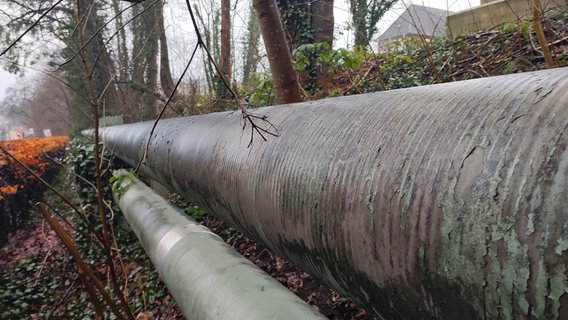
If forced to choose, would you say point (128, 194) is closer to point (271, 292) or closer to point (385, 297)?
point (271, 292)

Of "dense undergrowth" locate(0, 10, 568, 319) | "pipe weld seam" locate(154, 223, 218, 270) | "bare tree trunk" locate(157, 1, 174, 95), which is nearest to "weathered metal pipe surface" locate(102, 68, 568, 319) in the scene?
"pipe weld seam" locate(154, 223, 218, 270)

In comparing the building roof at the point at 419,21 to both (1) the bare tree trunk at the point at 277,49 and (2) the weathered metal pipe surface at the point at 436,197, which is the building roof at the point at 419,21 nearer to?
(1) the bare tree trunk at the point at 277,49

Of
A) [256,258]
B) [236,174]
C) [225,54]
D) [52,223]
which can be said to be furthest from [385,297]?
[225,54]

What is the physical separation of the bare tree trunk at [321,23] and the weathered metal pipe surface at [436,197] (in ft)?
17.0

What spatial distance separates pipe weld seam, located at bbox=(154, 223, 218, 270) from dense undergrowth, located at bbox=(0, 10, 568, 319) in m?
0.51

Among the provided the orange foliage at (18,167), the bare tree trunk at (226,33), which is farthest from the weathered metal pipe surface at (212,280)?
the bare tree trunk at (226,33)

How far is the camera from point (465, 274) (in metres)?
0.60

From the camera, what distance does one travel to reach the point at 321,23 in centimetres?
604

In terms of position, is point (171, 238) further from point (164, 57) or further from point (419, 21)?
point (164, 57)

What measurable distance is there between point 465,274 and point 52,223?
160 centimetres

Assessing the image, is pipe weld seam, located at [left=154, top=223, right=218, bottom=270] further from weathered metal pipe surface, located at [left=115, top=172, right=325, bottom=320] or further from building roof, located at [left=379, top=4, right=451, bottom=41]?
building roof, located at [left=379, top=4, right=451, bottom=41]

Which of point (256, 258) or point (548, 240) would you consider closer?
point (548, 240)

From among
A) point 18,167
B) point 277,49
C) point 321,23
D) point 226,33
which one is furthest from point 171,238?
point 226,33

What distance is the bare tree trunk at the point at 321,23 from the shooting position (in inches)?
238
